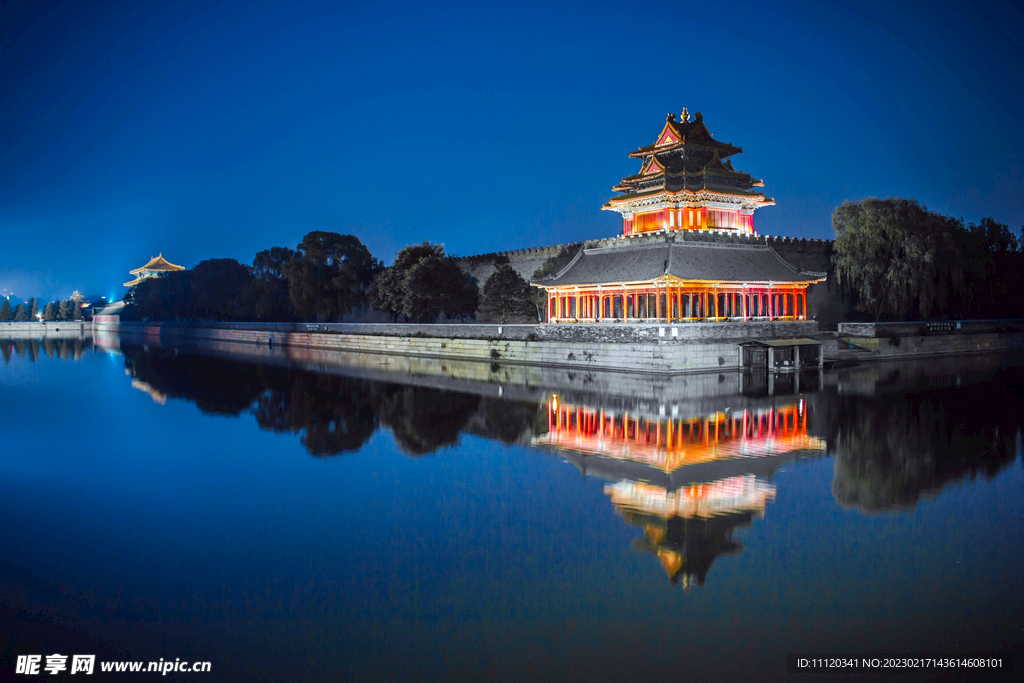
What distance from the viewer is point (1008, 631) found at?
4.83 m

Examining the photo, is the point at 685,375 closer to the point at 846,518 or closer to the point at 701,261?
the point at 701,261

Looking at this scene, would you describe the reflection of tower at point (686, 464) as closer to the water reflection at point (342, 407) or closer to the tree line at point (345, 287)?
the water reflection at point (342, 407)

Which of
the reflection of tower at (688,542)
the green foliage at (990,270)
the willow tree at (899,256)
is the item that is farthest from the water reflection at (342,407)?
the green foliage at (990,270)

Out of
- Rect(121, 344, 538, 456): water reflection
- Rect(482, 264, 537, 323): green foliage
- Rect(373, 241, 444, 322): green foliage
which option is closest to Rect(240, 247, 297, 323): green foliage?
Rect(373, 241, 444, 322): green foliage

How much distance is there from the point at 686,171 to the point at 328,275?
21.2 metres

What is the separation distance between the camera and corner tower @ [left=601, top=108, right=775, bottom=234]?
2509 centimetres

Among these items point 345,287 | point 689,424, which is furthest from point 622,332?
point 345,287

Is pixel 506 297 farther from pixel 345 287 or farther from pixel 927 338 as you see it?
pixel 927 338

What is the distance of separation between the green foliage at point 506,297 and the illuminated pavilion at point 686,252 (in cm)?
480

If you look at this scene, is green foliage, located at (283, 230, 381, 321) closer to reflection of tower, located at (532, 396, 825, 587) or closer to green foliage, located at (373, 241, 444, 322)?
green foliage, located at (373, 241, 444, 322)

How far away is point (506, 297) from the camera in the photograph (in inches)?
1259

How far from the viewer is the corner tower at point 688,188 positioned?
25.1 m

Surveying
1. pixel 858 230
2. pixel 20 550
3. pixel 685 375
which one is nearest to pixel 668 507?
pixel 20 550

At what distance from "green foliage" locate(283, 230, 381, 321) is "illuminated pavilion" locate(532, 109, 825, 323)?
15.5m
